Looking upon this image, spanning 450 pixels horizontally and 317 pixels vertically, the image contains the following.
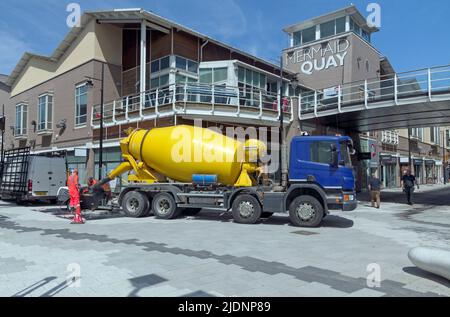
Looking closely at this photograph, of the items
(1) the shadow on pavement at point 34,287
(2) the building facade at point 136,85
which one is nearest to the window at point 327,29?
(2) the building facade at point 136,85

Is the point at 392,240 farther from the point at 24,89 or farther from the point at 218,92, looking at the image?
the point at 24,89

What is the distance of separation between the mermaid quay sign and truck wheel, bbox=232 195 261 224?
2254 cm

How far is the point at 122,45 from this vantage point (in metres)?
27.4

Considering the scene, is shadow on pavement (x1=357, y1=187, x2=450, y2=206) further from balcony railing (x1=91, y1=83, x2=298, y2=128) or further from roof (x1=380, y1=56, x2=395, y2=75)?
roof (x1=380, y1=56, x2=395, y2=75)

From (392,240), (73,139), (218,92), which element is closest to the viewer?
(392,240)

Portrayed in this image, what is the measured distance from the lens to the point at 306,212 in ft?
39.2

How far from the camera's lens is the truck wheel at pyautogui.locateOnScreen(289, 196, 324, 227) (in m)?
11.8

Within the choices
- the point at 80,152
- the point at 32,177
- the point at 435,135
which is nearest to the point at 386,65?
the point at 435,135

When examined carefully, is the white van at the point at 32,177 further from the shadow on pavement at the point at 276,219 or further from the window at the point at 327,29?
the window at the point at 327,29

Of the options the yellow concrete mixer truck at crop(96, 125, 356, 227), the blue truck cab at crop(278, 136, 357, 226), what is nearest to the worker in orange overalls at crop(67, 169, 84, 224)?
the yellow concrete mixer truck at crop(96, 125, 356, 227)

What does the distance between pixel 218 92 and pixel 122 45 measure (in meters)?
10.9

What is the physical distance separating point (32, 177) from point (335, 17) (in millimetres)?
26150
